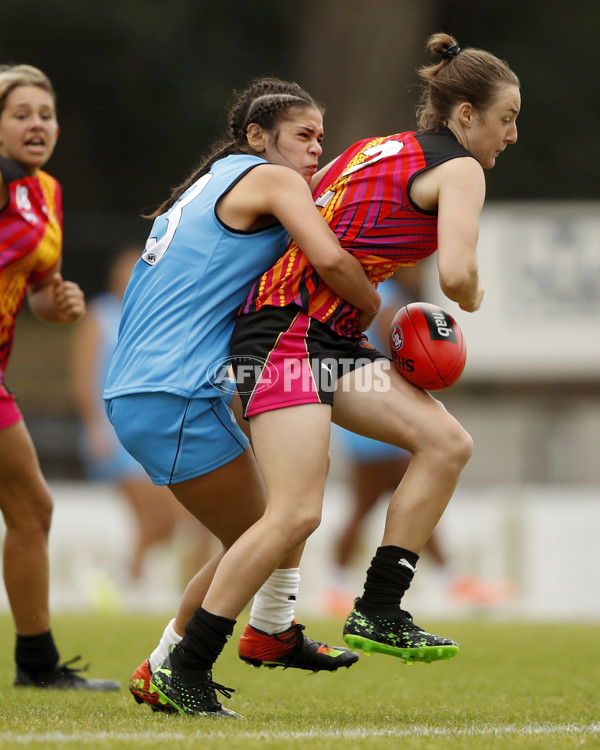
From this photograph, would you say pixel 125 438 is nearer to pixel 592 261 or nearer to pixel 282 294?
pixel 282 294

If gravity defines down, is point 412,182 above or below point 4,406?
above

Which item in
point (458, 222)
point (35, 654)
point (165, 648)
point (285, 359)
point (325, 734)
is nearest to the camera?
point (325, 734)

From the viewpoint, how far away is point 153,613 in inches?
361

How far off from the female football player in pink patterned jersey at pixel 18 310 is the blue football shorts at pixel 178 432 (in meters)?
0.95

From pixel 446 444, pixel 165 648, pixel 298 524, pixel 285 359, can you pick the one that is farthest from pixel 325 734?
pixel 285 359

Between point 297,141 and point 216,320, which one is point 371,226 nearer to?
point 297,141

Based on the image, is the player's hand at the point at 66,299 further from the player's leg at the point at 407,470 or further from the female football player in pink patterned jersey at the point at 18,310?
the player's leg at the point at 407,470

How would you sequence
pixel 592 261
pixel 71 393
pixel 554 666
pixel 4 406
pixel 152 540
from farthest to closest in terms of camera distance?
pixel 71 393
pixel 592 261
pixel 152 540
pixel 554 666
pixel 4 406

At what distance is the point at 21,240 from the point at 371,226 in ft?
5.29

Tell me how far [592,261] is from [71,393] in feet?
21.9

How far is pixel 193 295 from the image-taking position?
14.2 feet

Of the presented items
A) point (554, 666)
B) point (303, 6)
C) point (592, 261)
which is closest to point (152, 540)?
point (554, 666)

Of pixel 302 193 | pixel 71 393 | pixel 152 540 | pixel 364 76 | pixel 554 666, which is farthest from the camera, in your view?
pixel 364 76

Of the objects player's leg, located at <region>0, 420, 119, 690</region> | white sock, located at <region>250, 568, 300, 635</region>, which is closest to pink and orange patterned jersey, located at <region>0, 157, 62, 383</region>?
player's leg, located at <region>0, 420, 119, 690</region>
